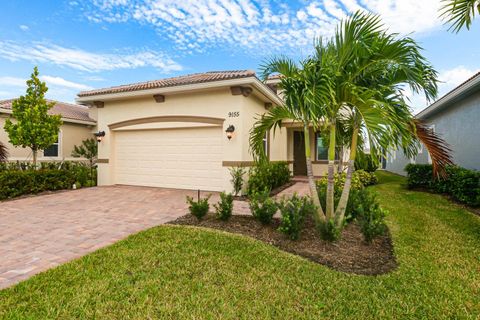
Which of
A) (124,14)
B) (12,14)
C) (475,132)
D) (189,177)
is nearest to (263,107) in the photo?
(189,177)

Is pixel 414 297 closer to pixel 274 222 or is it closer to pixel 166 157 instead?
pixel 274 222

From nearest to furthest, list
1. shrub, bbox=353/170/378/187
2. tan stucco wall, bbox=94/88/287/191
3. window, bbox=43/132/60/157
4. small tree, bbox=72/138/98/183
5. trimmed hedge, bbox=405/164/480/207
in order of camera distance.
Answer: trimmed hedge, bbox=405/164/480/207 < tan stucco wall, bbox=94/88/287/191 < shrub, bbox=353/170/378/187 < small tree, bbox=72/138/98/183 < window, bbox=43/132/60/157

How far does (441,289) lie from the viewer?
9.61 ft

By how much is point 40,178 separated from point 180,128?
5.25 m

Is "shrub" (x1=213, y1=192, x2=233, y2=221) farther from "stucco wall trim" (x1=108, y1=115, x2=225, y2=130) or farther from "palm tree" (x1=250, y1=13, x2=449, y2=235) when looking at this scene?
"stucco wall trim" (x1=108, y1=115, x2=225, y2=130)

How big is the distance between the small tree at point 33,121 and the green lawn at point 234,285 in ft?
24.7

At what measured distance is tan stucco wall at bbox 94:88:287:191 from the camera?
8.78 m

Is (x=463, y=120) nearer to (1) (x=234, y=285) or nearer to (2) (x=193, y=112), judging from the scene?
(2) (x=193, y=112)

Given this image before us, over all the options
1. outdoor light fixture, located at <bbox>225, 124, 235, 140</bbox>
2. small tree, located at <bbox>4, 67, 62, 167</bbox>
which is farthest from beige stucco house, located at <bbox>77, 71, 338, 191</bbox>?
small tree, located at <bbox>4, 67, 62, 167</bbox>

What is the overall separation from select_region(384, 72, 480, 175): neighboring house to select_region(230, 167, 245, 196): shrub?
5035mm

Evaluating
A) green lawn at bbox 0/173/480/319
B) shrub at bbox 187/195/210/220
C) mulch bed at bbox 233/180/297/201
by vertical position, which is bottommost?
green lawn at bbox 0/173/480/319

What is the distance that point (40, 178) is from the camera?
359 inches

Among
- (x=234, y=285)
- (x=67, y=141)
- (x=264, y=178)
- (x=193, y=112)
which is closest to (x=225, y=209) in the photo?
(x=234, y=285)

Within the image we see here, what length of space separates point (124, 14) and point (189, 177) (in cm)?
671
